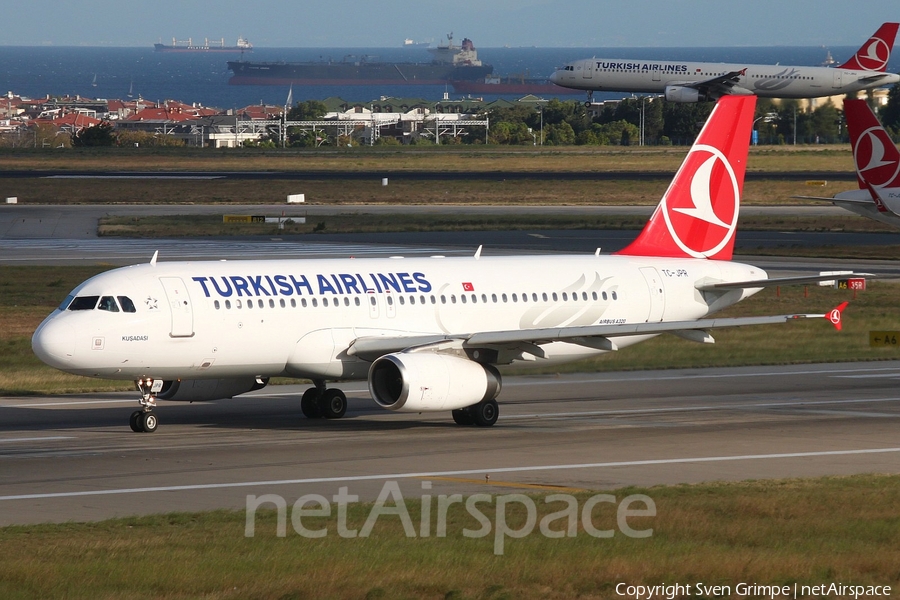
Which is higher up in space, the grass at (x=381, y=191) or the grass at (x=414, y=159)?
the grass at (x=414, y=159)

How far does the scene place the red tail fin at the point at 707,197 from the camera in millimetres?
37875

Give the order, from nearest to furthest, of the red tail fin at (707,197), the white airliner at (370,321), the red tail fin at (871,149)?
the white airliner at (370,321) < the red tail fin at (707,197) < the red tail fin at (871,149)

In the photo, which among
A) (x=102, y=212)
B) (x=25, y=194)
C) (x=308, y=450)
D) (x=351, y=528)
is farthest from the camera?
(x=25, y=194)

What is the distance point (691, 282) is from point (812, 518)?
55.5ft

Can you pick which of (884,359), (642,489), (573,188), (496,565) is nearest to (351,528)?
(496,565)

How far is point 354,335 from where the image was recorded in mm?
31422

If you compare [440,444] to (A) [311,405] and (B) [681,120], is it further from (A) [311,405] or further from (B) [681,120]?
(B) [681,120]

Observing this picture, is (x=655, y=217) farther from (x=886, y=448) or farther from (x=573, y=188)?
(x=573, y=188)

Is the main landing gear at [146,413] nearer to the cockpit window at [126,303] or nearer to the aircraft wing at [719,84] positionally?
the cockpit window at [126,303]

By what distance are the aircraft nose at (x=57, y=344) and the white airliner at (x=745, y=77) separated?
108013 mm

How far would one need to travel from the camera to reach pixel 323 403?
33188mm

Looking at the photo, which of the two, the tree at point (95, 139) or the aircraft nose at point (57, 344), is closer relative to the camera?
the aircraft nose at point (57, 344)

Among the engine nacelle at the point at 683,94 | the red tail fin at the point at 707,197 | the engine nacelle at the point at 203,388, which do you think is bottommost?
the engine nacelle at the point at 203,388

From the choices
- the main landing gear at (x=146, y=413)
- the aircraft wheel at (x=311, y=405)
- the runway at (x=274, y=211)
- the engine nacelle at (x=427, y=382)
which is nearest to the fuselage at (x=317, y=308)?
the main landing gear at (x=146, y=413)
